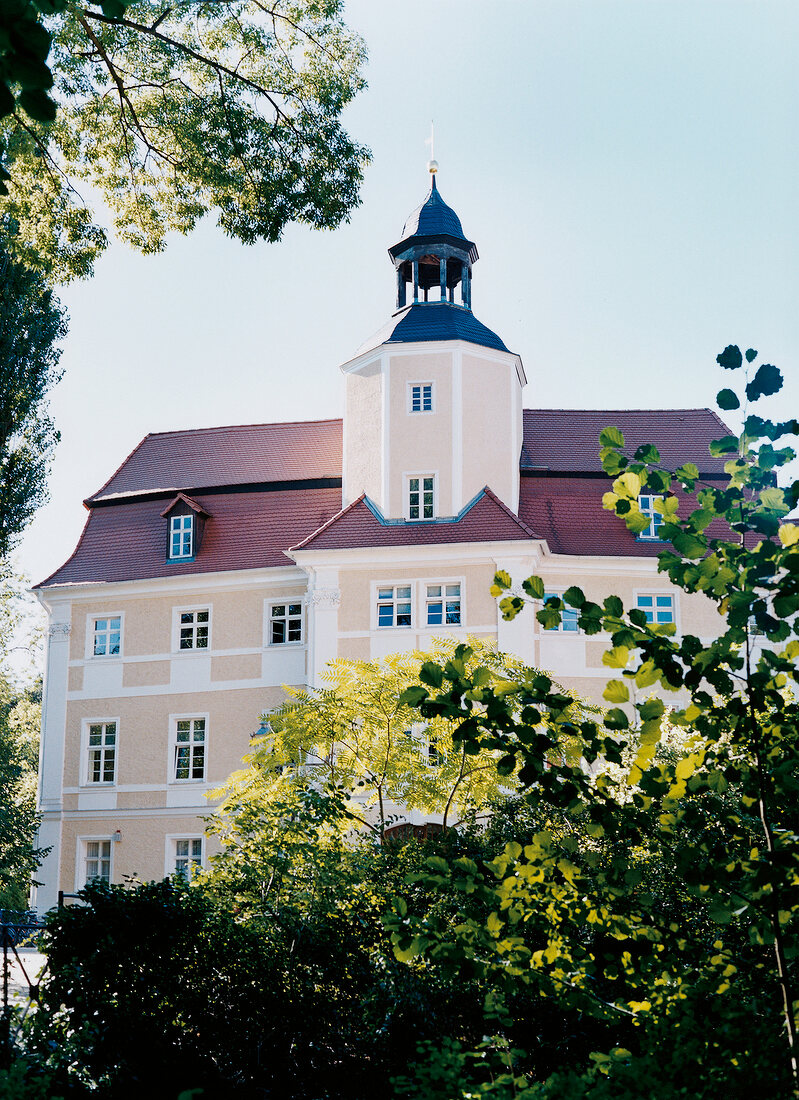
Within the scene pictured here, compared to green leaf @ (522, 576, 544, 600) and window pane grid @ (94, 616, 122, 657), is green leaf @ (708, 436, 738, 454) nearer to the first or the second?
green leaf @ (522, 576, 544, 600)

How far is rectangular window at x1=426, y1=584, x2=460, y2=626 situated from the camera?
2656cm

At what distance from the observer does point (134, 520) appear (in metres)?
31.3

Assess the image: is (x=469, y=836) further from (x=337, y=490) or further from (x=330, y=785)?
(x=337, y=490)

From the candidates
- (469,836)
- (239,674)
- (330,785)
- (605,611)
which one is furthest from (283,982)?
(239,674)

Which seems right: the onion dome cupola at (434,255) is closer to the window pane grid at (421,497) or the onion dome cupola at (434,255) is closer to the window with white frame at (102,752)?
the window pane grid at (421,497)

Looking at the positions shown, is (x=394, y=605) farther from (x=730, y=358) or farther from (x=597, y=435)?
(x=730, y=358)

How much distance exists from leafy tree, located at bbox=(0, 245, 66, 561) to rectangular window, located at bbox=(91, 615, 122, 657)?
16.2 feet

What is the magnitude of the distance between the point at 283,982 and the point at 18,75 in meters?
7.27

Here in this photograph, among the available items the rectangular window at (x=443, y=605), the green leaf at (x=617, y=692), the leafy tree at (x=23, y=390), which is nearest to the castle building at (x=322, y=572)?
the rectangular window at (x=443, y=605)

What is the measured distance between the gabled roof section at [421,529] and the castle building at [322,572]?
0.05 m

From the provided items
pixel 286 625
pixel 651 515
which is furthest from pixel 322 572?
pixel 651 515

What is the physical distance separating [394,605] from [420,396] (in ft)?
16.4

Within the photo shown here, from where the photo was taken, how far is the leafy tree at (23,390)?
72.8ft

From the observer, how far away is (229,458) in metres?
32.1
